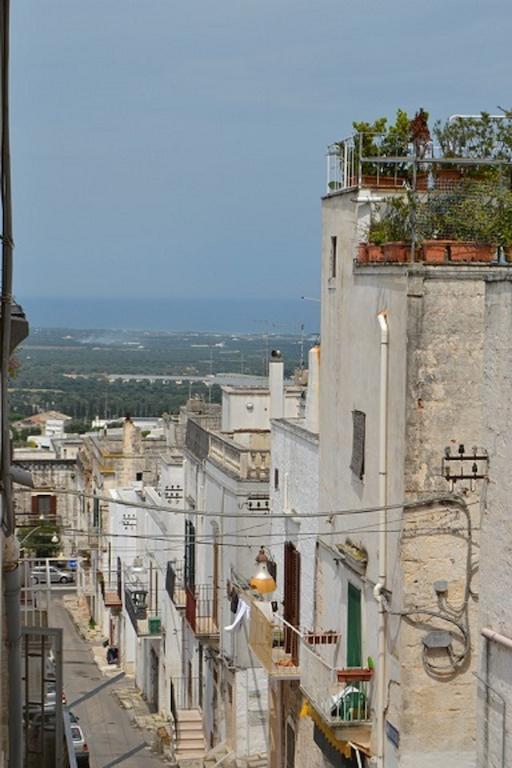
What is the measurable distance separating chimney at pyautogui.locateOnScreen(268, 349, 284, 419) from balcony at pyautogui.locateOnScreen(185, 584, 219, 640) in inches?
141

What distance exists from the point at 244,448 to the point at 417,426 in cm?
1304

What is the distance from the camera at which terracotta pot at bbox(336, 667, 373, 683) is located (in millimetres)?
16766

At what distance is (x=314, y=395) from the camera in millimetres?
21672

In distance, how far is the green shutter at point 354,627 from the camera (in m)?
17.7

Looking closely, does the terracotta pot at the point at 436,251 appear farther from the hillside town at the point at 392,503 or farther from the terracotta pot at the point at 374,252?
the terracotta pot at the point at 374,252

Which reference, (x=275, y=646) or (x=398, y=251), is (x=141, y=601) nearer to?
(x=275, y=646)

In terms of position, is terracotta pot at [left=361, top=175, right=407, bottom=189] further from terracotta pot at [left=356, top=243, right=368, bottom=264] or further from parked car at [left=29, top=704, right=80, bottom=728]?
parked car at [left=29, top=704, right=80, bottom=728]

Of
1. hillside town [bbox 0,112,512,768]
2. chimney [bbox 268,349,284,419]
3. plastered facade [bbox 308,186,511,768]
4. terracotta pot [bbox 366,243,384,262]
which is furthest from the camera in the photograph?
chimney [bbox 268,349,284,419]

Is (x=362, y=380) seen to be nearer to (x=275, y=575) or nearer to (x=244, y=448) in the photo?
(x=275, y=575)

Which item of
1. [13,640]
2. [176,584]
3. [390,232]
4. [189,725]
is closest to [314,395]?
[390,232]

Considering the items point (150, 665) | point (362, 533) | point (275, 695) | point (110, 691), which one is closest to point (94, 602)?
point (110, 691)

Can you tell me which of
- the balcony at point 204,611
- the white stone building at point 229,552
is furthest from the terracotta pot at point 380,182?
the balcony at point 204,611

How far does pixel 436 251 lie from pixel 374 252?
1.55 m

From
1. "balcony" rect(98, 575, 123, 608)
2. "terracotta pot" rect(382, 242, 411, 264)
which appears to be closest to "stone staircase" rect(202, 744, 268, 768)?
"terracotta pot" rect(382, 242, 411, 264)
